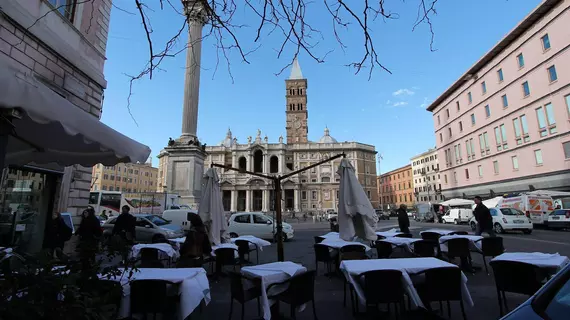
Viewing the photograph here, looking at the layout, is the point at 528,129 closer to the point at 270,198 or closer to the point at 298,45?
the point at 298,45

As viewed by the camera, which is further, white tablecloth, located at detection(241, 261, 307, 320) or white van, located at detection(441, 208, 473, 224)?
white van, located at detection(441, 208, 473, 224)

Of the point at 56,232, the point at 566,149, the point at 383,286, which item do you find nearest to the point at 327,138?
the point at 566,149

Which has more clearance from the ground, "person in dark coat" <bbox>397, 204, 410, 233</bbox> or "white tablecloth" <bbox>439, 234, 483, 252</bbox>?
"person in dark coat" <bbox>397, 204, 410, 233</bbox>

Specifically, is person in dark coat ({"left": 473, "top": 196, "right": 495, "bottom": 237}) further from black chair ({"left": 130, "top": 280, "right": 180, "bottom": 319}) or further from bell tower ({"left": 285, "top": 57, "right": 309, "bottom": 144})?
bell tower ({"left": 285, "top": 57, "right": 309, "bottom": 144})

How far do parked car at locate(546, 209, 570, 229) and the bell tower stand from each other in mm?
59005

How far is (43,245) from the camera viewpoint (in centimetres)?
734

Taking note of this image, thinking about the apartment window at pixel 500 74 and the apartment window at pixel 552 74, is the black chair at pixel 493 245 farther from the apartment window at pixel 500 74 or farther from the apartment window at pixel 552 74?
the apartment window at pixel 500 74

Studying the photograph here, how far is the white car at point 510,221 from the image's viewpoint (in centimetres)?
1614

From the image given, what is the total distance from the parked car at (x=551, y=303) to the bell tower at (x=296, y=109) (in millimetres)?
74000

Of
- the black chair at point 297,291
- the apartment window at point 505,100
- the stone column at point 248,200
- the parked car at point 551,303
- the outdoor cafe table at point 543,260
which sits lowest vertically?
the black chair at point 297,291

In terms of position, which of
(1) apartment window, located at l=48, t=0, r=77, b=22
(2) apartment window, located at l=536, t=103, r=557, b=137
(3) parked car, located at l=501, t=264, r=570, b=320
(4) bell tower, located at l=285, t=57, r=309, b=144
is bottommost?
(3) parked car, located at l=501, t=264, r=570, b=320

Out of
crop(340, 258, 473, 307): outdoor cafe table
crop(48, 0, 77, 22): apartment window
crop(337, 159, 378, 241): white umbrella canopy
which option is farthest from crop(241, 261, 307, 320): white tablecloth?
crop(48, 0, 77, 22): apartment window

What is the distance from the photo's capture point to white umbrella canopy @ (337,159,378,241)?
6.30 meters

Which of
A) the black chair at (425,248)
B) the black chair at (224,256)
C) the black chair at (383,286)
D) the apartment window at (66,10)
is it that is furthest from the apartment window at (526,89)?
the apartment window at (66,10)
